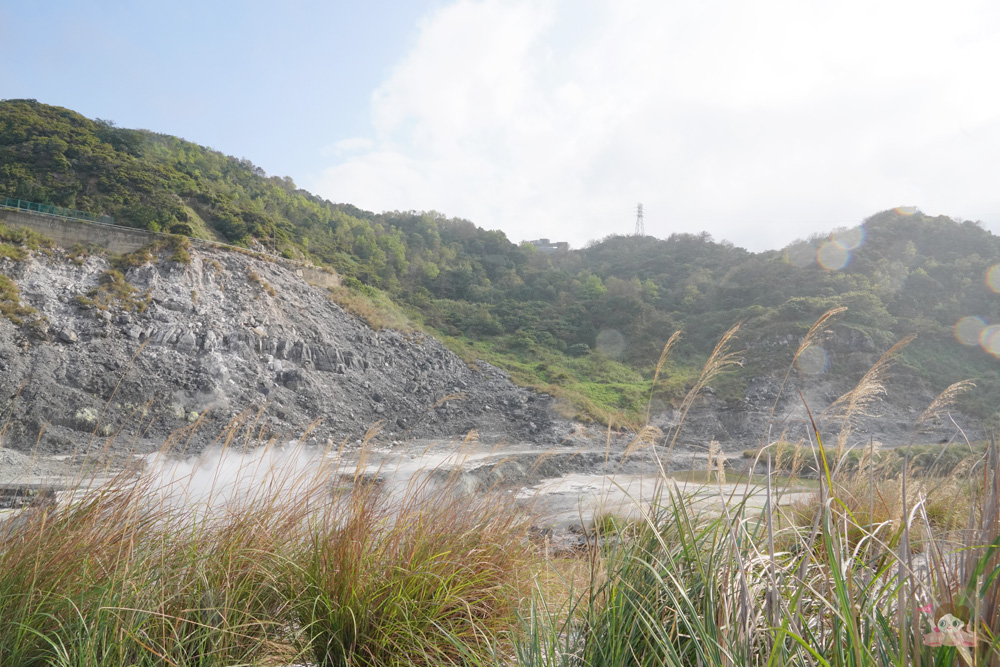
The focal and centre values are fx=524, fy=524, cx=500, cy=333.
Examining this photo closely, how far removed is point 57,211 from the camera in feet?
60.2

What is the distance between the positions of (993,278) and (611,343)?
913 inches

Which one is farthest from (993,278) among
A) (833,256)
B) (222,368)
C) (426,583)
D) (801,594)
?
(426,583)

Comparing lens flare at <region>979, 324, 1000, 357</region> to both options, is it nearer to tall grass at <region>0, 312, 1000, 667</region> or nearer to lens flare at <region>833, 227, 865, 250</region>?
lens flare at <region>833, 227, 865, 250</region>

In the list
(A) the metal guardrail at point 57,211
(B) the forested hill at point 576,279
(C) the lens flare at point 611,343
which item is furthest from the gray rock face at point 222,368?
(C) the lens flare at point 611,343

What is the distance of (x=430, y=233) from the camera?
4844cm

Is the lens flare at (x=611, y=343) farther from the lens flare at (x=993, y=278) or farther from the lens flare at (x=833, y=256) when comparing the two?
the lens flare at (x=993, y=278)

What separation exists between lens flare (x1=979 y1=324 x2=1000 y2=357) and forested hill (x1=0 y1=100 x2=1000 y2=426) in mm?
101

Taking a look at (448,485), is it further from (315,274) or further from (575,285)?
(575,285)

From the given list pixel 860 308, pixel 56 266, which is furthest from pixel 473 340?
pixel 860 308

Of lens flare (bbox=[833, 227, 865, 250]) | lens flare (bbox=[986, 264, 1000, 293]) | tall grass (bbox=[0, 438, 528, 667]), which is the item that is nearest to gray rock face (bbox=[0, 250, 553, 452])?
tall grass (bbox=[0, 438, 528, 667])

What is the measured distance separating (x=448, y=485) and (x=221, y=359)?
49.5 feet

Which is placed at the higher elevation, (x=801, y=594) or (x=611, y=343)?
(x=611, y=343)

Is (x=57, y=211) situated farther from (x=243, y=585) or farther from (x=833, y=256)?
(x=833, y=256)

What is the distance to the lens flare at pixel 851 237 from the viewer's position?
39.0 m
